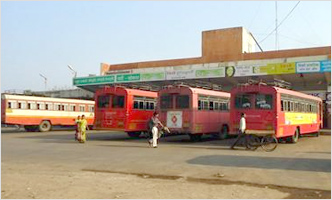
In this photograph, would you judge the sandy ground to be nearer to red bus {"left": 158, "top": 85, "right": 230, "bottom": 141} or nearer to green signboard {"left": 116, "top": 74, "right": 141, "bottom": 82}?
red bus {"left": 158, "top": 85, "right": 230, "bottom": 141}

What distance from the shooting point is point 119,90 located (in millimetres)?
23641

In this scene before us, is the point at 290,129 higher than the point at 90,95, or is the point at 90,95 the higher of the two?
the point at 90,95

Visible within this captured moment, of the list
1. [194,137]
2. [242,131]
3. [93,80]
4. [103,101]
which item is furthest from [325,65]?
[93,80]

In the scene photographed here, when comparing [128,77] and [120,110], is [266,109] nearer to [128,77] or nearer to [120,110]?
[120,110]

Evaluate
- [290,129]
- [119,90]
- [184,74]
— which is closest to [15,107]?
[119,90]

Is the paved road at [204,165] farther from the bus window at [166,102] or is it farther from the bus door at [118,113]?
the bus door at [118,113]

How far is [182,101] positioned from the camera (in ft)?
71.7

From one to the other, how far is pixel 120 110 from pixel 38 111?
10709 mm

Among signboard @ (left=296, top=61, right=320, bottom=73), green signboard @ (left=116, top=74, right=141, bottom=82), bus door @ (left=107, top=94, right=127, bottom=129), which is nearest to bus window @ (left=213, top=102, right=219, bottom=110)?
bus door @ (left=107, top=94, right=127, bottom=129)

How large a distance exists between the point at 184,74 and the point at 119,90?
14.2 m

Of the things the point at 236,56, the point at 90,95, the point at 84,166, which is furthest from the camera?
the point at 90,95

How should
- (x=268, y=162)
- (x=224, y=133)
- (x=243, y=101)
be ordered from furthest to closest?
(x=224, y=133), (x=243, y=101), (x=268, y=162)

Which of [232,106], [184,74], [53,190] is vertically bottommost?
[53,190]

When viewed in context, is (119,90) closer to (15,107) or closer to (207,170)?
(15,107)
